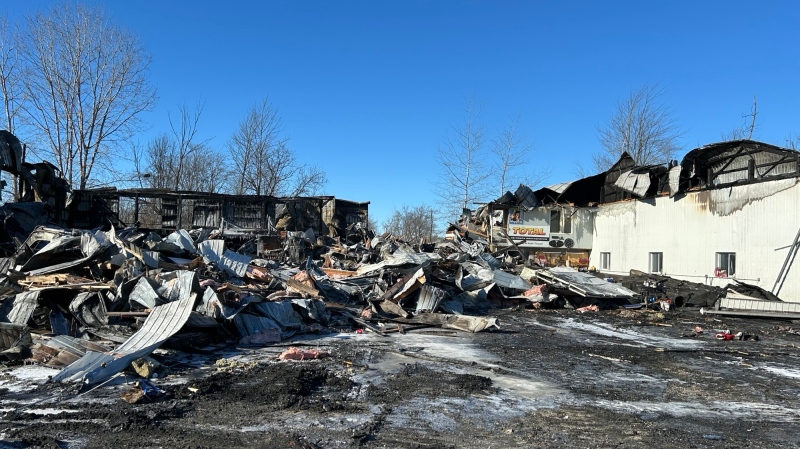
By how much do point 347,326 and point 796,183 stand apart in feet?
44.2

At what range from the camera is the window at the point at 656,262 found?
1989 centimetres

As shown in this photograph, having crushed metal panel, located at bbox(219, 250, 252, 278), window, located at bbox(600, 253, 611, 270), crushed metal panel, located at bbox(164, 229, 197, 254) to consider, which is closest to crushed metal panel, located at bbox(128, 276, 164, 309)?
crushed metal panel, located at bbox(219, 250, 252, 278)

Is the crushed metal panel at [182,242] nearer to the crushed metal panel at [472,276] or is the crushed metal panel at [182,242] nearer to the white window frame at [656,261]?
the crushed metal panel at [472,276]

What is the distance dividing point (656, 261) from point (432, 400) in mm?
17535

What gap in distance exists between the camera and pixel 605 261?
2378 cm

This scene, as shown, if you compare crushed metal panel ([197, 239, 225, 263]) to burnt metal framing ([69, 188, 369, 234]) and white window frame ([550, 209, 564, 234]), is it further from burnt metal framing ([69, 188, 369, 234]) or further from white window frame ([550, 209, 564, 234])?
white window frame ([550, 209, 564, 234])

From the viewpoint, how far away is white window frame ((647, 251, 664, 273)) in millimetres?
19891

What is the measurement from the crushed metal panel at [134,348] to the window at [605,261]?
19.9 metres

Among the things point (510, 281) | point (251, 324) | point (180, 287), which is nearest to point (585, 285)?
point (510, 281)

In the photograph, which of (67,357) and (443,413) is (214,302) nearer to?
(67,357)

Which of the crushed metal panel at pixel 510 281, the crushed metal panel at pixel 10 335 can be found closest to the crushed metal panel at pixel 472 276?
the crushed metal panel at pixel 510 281

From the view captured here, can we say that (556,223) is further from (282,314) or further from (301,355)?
(301,355)

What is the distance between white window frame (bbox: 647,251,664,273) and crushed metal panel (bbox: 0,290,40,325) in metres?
20.0

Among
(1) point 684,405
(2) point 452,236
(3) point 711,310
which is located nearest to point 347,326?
(1) point 684,405
